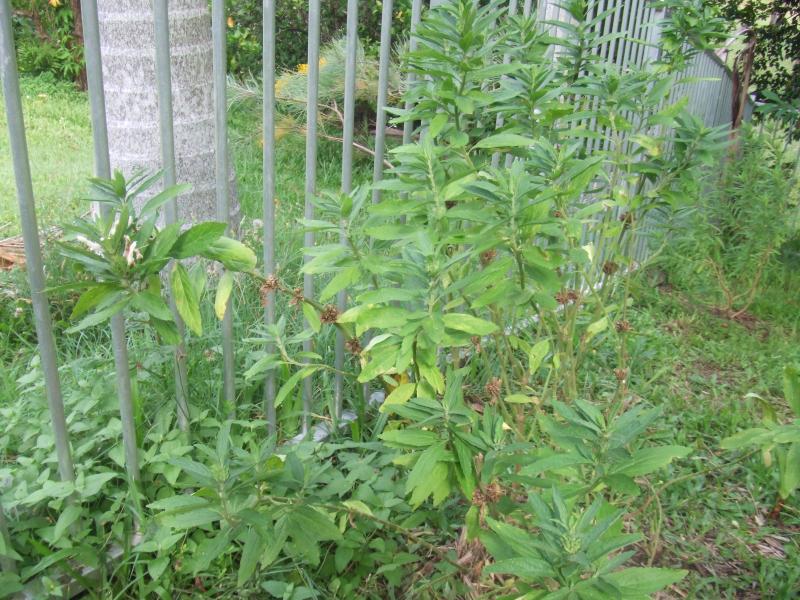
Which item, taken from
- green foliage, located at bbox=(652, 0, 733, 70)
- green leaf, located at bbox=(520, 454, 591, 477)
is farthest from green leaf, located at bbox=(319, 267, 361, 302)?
green foliage, located at bbox=(652, 0, 733, 70)

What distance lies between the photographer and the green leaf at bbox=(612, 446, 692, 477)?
1431 millimetres

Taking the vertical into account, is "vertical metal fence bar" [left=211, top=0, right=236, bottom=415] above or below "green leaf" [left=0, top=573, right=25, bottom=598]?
above

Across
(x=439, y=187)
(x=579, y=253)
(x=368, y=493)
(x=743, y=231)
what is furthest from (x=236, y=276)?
(x=743, y=231)

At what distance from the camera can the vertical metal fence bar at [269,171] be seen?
7.36ft

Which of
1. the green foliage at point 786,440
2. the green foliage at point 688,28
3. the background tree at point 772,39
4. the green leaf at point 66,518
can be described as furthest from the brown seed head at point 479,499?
the background tree at point 772,39

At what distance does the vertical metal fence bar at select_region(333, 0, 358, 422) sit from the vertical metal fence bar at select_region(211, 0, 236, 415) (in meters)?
0.35

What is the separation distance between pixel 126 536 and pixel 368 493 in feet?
2.28


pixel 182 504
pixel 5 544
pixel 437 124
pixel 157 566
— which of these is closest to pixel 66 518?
pixel 5 544

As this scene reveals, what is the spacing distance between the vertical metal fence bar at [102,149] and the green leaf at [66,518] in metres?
0.17

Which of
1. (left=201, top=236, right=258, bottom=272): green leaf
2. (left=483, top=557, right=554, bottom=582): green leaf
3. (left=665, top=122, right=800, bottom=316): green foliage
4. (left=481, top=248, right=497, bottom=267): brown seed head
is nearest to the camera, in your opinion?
(left=483, top=557, right=554, bottom=582): green leaf

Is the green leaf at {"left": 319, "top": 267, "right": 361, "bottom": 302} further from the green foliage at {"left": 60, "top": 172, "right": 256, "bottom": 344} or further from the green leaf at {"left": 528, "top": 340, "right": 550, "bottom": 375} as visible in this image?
the green leaf at {"left": 528, "top": 340, "right": 550, "bottom": 375}

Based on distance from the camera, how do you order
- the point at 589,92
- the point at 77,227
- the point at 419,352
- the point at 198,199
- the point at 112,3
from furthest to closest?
the point at 198,199
the point at 112,3
the point at 589,92
the point at 419,352
the point at 77,227

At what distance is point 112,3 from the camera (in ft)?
12.0

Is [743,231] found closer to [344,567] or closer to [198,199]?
[198,199]
